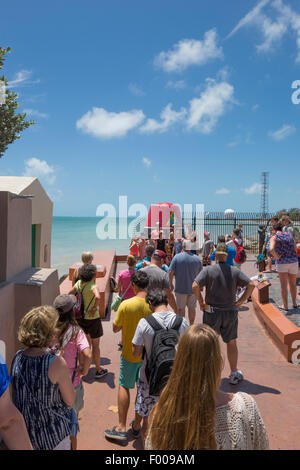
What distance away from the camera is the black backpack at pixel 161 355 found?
95.8 inches

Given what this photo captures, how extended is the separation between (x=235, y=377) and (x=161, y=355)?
242cm

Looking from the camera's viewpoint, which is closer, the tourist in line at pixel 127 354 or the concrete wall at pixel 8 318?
the tourist in line at pixel 127 354

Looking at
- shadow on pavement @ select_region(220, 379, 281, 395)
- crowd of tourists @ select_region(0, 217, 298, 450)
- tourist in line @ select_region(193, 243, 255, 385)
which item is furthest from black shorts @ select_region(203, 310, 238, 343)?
crowd of tourists @ select_region(0, 217, 298, 450)

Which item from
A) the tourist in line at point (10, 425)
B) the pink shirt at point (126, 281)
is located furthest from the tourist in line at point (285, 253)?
the tourist in line at point (10, 425)

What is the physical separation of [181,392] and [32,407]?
1.12 meters

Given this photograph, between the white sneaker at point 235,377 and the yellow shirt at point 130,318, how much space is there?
1.74m

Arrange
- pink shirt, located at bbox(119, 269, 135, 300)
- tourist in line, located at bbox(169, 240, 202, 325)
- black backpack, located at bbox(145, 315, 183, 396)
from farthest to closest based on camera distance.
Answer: tourist in line, located at bbox(169, 240, 202, 325)
pink shirt, located at bbox(119, 269, 135, 300)
black backpack, located at bbox(145, 315, 183, 396)

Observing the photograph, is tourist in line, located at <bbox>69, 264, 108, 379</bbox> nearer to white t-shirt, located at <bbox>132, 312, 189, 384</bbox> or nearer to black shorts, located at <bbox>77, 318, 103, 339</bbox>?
black shorts, located at <bbox>77, 318, 103, 339</bbox>

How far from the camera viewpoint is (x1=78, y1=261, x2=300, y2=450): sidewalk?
3.34 metres

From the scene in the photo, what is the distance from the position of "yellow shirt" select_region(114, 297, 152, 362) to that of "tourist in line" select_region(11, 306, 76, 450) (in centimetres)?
119

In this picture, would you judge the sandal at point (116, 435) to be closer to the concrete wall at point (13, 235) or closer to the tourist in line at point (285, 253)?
the concrete wall at point (13, 235)

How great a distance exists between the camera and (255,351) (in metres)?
5.60
